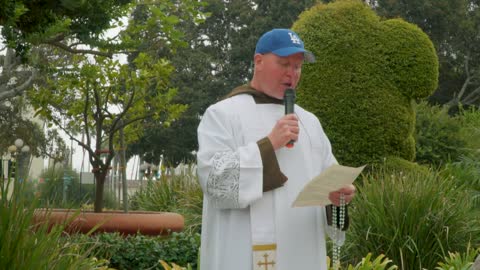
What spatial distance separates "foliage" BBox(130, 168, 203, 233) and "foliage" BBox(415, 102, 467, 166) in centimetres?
486

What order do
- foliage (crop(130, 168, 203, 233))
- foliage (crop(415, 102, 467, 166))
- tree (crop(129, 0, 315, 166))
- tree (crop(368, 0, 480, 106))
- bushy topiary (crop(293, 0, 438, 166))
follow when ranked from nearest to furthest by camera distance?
1. foliage (crop(130, 168, 203, 233))
2. bushy topiary (crop(293, 0, 438, 166))
3. foliage (crop(415, 102, 467, 166))
4. tree (crop(368, 0, 480, 106))
5. tree (crop(129, 0, 315, 166))

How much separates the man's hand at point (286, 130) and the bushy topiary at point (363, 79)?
10.2m

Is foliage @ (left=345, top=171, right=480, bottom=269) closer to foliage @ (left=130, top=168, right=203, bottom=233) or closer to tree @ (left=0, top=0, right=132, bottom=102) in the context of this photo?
tree @ (left=0, top=0, right=132, bottom=102)

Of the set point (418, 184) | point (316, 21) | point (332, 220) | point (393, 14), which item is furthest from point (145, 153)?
point (332, 220)

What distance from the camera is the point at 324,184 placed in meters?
3.99

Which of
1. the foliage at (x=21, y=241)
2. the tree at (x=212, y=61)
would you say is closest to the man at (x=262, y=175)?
the foliage at (x=21, y=241)

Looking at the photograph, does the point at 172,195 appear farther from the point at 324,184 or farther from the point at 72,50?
the point at 324,184

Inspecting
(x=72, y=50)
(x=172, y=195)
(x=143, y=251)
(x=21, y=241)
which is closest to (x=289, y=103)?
(x=21, y=241)

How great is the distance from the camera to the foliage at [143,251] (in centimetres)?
866

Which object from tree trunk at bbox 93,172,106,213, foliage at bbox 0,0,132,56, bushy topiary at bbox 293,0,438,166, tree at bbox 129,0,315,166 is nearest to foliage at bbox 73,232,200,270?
tree trunk at bbox 93,172,106,213

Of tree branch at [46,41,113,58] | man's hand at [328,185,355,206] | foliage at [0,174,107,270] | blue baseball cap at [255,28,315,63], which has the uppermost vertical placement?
tree branch at [46,41,113,58]

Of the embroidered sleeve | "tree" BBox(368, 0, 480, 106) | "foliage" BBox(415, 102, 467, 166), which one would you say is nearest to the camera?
the embroidered sleeve

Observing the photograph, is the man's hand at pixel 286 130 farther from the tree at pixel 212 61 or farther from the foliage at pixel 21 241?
the tree at pixel 212 61

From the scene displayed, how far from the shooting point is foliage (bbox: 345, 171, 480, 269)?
9086mm
